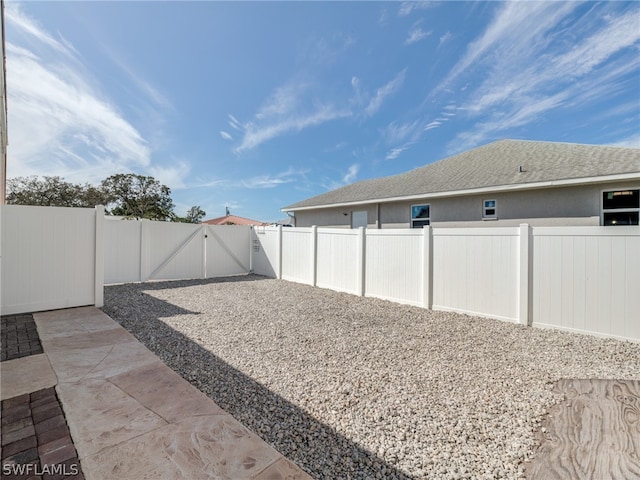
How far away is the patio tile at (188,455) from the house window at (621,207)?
1081 centimetres

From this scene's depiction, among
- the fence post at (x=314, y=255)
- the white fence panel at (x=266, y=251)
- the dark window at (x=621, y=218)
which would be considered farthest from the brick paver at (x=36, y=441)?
the dark window at (x=621, y=218)

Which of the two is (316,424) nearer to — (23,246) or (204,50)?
(23,246)

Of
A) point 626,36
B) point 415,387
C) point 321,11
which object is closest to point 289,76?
point 321,11

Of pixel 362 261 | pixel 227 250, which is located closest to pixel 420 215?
pixel 362 261

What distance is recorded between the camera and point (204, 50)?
9.40 m

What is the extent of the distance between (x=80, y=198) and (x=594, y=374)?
115 feet

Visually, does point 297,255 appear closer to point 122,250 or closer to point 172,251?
point 172,251

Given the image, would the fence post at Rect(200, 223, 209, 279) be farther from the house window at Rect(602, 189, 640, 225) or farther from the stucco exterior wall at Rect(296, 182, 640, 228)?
the house window at Rect(602, 189, 640, 225)

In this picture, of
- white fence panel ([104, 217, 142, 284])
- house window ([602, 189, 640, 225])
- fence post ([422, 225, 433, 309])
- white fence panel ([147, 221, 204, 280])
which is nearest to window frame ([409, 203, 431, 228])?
house window ([602, 189, 640, 225])

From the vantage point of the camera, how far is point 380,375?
10.9 feet

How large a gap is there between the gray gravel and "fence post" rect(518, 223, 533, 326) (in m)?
0.27

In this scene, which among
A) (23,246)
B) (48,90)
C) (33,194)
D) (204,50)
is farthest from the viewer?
(33,194)

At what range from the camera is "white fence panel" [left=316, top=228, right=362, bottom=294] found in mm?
8023

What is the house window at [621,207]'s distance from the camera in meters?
7.65
